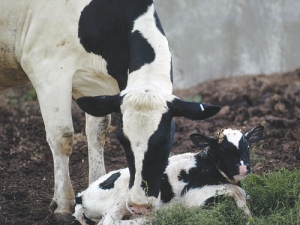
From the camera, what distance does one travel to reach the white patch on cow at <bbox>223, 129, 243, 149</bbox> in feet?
19.8

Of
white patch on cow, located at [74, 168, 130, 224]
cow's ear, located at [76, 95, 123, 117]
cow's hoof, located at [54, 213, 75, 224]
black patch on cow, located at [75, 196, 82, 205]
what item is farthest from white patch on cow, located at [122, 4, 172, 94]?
cow's hoof, located at [54, 213, 75, 224]

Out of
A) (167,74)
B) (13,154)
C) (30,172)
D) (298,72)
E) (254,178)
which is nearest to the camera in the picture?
(167,74)

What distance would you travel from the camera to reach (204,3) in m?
12.6

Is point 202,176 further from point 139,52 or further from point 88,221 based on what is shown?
point 139,52

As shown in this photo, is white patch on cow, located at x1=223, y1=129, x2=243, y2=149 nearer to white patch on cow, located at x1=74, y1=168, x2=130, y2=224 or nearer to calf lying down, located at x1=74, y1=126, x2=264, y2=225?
calf lying down, located at x1=74, y1=126, x2=264, y2=225

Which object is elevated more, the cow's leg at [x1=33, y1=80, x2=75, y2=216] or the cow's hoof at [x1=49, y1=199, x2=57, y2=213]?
the cow's leg at [x1=33, y1=80, x2=75, y2=216]

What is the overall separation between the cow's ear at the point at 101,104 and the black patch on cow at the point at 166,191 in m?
0.76

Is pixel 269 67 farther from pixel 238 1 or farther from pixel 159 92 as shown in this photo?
Result: pixel 159 92

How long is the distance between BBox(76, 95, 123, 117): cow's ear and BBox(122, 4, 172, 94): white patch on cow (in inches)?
4.5

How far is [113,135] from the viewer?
31.7 feet

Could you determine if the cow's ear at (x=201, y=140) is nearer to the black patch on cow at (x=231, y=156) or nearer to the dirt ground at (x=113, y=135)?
the black patch on cow at (x=231, y=156)

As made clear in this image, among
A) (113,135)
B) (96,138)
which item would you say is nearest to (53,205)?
(96,138)

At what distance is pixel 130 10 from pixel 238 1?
609 centimetres

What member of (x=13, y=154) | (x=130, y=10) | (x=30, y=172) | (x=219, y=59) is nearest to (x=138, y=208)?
(x=130, y=10)
